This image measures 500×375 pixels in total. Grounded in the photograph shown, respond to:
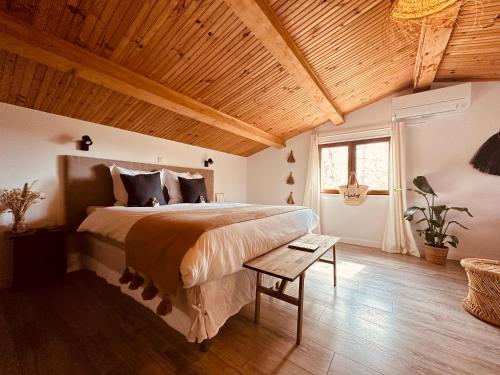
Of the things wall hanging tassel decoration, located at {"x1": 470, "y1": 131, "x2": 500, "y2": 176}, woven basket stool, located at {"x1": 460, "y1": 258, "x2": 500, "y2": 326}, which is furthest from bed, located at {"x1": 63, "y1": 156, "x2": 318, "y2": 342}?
wall hanging tassel decoration, located at {"x1": 470, "y1": 131, "x2": 500, "y2": 176}

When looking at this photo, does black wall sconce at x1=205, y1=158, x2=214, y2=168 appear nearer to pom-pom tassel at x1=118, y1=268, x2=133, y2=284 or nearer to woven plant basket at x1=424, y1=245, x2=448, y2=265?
pom-pom tassel at x1=118, y1=268, x2=133, y2=284

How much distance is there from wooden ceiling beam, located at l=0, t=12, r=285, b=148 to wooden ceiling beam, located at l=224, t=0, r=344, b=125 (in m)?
1.17

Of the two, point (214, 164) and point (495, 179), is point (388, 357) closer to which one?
point (495, 179)

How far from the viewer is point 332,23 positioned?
6.31ft

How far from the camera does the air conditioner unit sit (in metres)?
2.85

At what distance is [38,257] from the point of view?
6.47 ft

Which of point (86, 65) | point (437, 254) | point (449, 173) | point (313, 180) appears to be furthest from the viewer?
point (313, 180)

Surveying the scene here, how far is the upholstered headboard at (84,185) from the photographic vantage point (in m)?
2.33

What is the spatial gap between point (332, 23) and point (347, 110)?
80.8 inches

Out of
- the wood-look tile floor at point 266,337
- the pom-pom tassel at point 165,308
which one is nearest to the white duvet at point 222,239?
the pom-pom tassel at point 165,308

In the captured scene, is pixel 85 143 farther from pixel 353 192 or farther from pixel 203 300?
pixel 353 192

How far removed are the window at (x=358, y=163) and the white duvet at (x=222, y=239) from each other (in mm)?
2042

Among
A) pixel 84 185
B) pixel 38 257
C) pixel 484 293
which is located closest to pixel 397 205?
pixel 484 293

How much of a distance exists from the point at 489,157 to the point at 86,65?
15.4 feet
